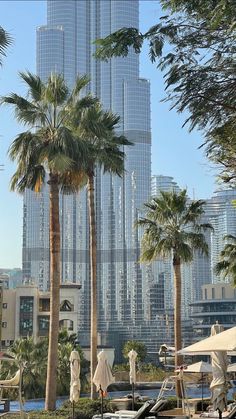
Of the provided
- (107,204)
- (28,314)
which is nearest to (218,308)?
(107,204)

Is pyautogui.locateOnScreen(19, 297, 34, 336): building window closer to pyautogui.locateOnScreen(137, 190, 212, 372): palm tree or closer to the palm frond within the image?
pyautogui.locateOnScreen(137, 190, 212, 372): palm tree

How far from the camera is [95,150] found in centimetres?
2162

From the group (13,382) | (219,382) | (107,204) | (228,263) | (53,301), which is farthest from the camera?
(107,204)

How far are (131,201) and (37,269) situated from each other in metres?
20.6

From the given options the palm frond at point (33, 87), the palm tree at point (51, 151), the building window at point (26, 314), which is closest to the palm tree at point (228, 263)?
the palm tree at point (51, 151)

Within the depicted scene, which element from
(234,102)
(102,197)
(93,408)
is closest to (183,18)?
(234,102)

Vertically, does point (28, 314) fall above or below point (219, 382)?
above

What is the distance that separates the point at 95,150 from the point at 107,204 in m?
93.3

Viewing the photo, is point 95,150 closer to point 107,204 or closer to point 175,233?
point 175,233

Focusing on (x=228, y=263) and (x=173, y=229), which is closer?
(x=173, y=229)

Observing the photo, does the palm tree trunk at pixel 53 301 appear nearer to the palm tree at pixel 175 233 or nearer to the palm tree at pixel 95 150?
the palm tree at pixel 95 150

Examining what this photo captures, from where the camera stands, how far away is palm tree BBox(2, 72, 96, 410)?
59.9ft

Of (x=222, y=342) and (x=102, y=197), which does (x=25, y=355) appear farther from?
(x=102, y=197)

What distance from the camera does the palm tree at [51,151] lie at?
18.3 metres
